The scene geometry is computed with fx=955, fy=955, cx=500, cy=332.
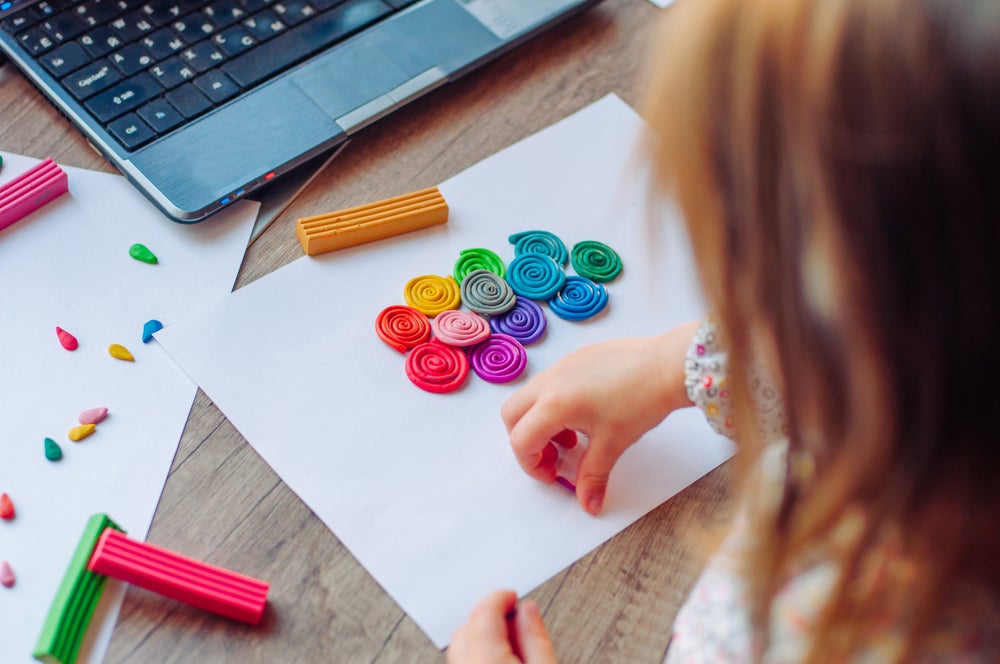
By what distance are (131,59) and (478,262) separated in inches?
11.2

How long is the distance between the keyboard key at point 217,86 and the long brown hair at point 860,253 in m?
0.41

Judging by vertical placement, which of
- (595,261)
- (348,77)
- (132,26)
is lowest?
(595,261)

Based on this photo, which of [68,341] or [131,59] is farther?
[131,59]

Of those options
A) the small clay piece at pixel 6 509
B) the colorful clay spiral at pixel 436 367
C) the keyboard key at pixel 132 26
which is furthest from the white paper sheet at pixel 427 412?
the keyboard key at pixel 132 26

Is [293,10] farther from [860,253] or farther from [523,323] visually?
[860,253]

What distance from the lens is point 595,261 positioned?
0.63 meters

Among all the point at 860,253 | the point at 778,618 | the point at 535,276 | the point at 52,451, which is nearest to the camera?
the point at 860,253

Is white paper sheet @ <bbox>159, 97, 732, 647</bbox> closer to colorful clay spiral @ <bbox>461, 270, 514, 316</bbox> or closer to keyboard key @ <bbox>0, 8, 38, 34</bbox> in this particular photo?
colorful clay spiral @ <bbox>461, 270, 514, 316</bbox>

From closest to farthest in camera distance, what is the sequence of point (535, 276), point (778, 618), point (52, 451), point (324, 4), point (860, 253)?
point (860, 253) < point (778, 618) < point (52, 451) < point (535, 276) < point (324, 4)

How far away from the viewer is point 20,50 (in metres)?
0.66

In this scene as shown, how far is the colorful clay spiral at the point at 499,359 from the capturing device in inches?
22.6

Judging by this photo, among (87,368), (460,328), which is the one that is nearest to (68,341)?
(87,368)

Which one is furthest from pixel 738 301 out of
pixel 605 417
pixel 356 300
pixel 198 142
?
pixel 198 142

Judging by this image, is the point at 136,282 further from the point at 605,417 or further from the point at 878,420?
the point at 878,420
